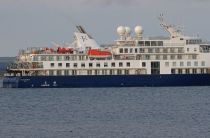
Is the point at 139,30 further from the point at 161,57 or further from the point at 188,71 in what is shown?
the point at 188,71

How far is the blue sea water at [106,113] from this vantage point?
62469 mm

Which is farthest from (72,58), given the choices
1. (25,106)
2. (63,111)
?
(63,111)

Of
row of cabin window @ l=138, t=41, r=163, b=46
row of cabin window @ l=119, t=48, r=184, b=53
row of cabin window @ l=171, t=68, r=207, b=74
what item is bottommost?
row of cabin window @ l=171, t=68, r=207, b=74

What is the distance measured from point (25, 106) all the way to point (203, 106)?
15413mm

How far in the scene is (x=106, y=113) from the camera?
75438 millimetres

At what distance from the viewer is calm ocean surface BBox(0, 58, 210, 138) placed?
205 ft

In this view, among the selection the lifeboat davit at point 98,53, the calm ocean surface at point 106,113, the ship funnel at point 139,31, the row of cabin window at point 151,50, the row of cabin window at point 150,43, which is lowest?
the calm ocean surface at point 106,113

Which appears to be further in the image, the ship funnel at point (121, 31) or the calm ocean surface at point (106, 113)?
the ship funnel at point (121, 31)

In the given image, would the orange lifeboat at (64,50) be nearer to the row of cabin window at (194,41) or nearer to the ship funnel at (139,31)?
the ship funnel at (139,31)

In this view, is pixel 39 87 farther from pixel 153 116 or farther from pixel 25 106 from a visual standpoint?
pixel 153 116

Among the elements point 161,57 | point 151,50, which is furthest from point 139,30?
point 161,57

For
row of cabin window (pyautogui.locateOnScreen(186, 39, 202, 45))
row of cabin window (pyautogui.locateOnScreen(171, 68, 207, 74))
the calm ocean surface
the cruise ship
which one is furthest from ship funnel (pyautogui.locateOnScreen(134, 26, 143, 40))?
the calm ocean surface

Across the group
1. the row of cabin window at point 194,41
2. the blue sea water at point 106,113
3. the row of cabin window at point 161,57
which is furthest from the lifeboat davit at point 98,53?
the row of cabin window at point 194,41

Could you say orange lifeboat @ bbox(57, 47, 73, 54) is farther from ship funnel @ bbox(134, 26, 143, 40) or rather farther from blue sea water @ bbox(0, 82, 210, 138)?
ship funnel @ bbox(134, 26, 143, 40)
